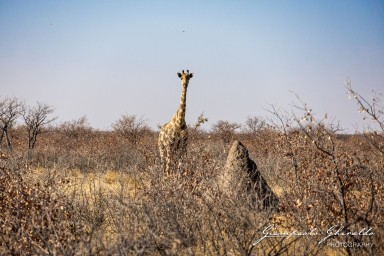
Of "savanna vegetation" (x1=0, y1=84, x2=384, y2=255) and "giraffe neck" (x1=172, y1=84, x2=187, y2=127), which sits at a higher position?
"giraffe neck" (x1=172, y1=84, x2=187, y2=127)

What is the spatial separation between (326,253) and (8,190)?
3781 mm

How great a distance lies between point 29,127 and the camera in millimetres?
21859

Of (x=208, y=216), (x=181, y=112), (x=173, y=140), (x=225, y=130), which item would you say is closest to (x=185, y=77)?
(x=181, y=112)

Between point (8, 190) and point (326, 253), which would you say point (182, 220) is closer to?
point (326, 253)

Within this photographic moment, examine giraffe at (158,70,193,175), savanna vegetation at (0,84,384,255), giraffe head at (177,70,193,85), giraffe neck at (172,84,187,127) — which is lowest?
savanna vegetation at (0,84,384,255)

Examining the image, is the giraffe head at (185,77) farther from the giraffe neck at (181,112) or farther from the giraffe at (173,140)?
the giraffe at (173,140)

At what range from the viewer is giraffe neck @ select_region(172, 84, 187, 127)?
27.4 feet

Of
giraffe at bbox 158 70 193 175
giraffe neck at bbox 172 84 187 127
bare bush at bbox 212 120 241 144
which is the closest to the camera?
giraffe at bbox 158 70 193 175

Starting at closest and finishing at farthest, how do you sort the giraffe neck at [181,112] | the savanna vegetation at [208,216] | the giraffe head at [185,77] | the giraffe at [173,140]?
the savanna vegetation at [208,216], the giraffe at [173,140], the giraffe neck at [181,112], the giraffe head at [185,77]

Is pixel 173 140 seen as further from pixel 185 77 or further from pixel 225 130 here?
pixel 225 130

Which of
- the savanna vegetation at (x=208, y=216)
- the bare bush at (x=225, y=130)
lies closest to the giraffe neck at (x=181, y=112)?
the savanna vegetation at (x=208, y=216)

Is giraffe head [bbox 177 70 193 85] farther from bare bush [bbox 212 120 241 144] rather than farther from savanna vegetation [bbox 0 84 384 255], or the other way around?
bare bush [bbox 212 120 241 144]

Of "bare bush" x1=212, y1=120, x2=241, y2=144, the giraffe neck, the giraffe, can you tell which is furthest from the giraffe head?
"bare bush" x1=212, y1=120, x2=241, y2=144

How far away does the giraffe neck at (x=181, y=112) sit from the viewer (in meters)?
8.34
